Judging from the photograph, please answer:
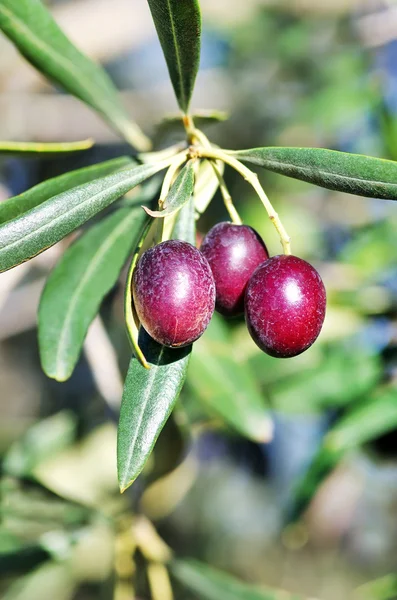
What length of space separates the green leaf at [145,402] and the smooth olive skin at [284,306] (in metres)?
0.17

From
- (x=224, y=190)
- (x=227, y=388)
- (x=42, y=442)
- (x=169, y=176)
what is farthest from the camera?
(x=42, y=442)

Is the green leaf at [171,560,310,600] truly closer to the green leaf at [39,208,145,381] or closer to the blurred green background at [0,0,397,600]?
the blurred green background at [0,0,397,600]

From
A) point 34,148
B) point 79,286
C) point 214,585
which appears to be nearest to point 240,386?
point 79,286

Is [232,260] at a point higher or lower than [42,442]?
lower

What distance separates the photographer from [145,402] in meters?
1.10

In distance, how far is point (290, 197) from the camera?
359 centimetres

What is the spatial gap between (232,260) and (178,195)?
0.61 ft

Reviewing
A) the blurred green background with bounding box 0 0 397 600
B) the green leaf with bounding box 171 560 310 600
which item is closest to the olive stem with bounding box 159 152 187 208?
the blurred green background with bounding box 0 0 397 600

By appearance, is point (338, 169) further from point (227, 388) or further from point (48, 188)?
point (227, 388)

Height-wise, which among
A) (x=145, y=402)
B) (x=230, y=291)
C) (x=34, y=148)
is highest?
(x=34, y=148)

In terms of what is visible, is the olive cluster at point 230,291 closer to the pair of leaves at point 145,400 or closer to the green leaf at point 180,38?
the pair of leaves at point 145,400

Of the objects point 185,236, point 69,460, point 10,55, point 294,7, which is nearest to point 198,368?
point 185,236

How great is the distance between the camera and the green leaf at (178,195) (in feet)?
3.11

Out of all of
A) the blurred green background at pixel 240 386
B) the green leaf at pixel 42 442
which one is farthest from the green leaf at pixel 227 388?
the green leaf at pixel 42 442
